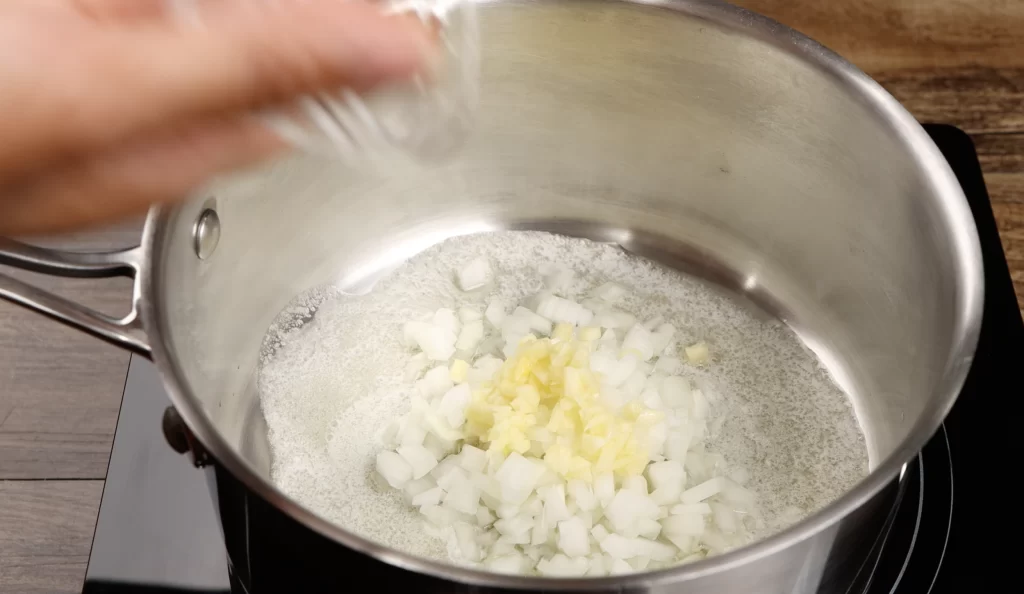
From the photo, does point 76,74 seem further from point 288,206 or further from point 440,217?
point 440,217

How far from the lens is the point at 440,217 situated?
104cm

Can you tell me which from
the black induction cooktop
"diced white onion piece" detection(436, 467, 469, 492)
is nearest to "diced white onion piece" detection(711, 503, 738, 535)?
the black induction cooktop

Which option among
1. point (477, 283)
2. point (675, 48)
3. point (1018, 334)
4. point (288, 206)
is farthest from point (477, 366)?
point (1018, 334)

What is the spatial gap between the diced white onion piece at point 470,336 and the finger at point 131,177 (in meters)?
0.41

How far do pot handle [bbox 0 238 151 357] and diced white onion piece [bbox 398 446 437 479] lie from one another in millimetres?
282

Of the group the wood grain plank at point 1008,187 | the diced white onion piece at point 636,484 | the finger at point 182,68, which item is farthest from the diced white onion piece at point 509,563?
the wood grain plank at point 1008,187

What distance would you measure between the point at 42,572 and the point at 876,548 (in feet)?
2.15

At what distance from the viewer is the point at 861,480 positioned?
1.82ft

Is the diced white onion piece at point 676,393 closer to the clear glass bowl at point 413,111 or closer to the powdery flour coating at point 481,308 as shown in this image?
the powdery flour coating at point 481,308

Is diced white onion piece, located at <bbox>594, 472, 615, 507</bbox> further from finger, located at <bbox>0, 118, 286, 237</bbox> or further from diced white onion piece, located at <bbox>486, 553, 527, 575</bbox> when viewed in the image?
finger, located at <bbox>0, 118, 286, 237</bbox>

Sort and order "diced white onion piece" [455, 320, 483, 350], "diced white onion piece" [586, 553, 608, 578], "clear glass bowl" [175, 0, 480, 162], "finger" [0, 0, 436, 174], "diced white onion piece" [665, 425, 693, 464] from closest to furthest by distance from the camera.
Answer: "finger" [0, 0, 436, 174] < "clear glass bowl" [175, 0, 480, 162] < "diced white onion piece" [586, 553, 608, 578] < "diced white onion piece" [665, 425, 693, 464] < "diced white onion piece" [455, 320, 483, 350]

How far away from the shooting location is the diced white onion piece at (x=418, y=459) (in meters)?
0.79

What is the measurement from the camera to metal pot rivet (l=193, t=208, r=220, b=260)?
0.76 metres

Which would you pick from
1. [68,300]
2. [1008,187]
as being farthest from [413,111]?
[1008,187]
